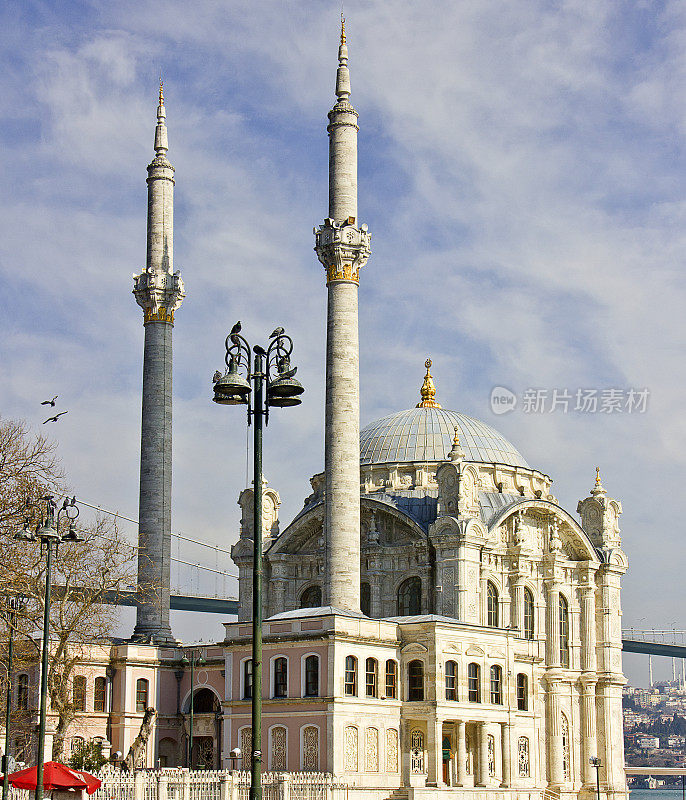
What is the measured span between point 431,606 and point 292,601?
8.76 metres

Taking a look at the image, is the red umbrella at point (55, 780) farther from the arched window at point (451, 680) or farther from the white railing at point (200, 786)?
the arched window at point (451, 680)

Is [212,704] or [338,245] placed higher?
[338,245]

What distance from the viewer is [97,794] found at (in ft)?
117

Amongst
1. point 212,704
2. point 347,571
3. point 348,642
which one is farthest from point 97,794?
point 212,704

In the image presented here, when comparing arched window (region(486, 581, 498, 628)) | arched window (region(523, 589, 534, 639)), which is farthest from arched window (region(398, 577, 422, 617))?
arched window (region(523, 589, 534, 639))

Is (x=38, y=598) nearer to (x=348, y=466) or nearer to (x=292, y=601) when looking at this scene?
(x=348, y=466)

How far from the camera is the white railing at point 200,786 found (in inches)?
1403

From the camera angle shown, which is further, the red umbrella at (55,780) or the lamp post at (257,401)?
the red umbrella at (55,780)

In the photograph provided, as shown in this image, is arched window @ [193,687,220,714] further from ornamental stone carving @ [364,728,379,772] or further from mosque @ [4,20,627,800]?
ornamental stone carving @ [364,728,379,772]

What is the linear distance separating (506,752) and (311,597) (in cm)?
1548

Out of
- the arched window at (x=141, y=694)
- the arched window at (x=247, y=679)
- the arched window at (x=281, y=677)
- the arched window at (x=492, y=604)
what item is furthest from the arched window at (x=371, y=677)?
the arched window at (x=141, y=694)

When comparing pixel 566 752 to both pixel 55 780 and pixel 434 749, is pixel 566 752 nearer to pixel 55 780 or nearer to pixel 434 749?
pixel 434 749

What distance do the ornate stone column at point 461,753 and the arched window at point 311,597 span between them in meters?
15.3

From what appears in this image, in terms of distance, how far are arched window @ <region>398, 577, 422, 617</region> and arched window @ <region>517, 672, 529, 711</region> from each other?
731cm
